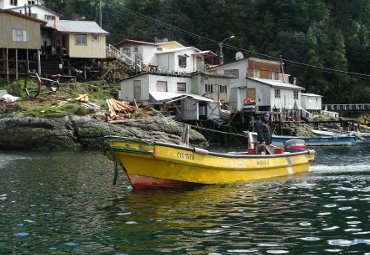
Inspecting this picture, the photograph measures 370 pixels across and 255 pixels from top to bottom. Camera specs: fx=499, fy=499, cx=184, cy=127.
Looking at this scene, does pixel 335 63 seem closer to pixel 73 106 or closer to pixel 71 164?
pixel 73 106

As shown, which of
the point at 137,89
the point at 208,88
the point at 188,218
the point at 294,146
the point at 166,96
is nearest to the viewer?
the point at 188,218

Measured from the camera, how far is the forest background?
81000 mm

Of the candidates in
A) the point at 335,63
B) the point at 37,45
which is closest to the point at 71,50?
the point at 37,45

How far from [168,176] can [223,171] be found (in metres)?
2.38

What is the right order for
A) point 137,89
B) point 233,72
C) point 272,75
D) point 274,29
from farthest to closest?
point 274,29, point 272,75, point 233,72, point 137,89

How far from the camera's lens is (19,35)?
2231 inches

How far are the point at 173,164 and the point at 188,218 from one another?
5.14 meters

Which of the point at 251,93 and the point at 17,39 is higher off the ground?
the point at 17,39

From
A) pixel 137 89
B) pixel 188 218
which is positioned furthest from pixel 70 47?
pixel 188 218

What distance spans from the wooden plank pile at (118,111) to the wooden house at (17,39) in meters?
15.0

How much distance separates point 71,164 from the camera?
29.7m

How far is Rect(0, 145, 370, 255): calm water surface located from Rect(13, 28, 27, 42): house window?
127 feet

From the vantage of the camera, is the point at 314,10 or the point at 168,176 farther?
the point at 314,10

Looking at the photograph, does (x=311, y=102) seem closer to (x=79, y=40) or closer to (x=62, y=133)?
(x=79, y=40)
